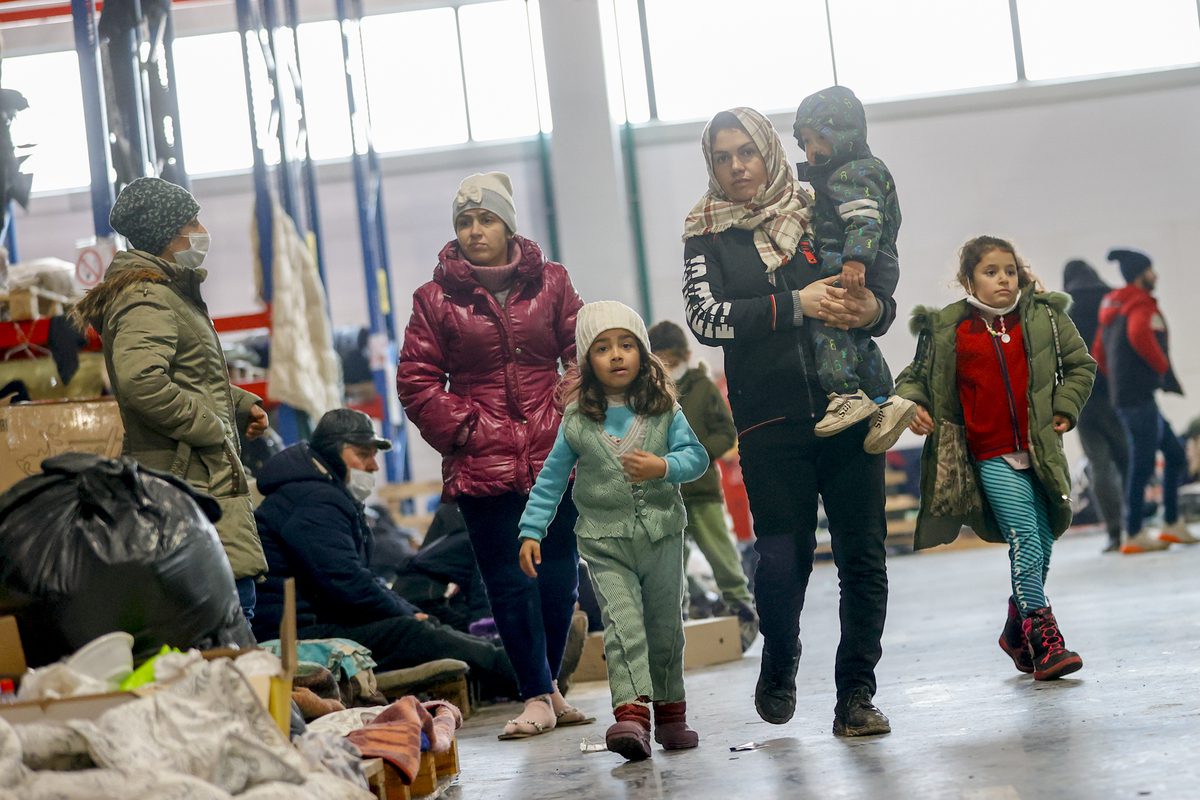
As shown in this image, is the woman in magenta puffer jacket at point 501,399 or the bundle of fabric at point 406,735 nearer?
the bundle of fabric at point 406,735

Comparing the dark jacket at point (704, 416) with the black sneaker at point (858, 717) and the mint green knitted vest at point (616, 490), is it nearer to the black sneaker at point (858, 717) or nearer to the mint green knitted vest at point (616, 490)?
the mint green knitted vest at point (616, 490)

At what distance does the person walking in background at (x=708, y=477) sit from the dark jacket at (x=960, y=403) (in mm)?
2304

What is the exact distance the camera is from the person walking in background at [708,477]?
6895 mm

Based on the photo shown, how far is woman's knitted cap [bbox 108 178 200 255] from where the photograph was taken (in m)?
3.85

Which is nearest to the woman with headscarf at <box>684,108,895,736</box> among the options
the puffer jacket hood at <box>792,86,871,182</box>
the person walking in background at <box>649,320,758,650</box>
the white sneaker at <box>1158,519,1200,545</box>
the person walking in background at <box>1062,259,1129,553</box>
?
the puffer jacket hood at <box>792,86,871,182</box>

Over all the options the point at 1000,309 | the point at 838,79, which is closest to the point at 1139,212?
the point at 838,79

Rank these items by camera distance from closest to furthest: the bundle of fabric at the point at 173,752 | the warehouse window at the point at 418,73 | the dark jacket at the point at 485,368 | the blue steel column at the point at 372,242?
the bundle of fabric at the point at 173,752, the dark jacket at the point at 485,368, the blue steel column at the point at 372,242, the warehouse window at the point at 418,73

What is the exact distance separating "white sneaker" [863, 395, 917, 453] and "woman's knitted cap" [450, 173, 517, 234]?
4.70 feet

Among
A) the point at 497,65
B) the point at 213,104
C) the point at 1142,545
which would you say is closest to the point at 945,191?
the point at 497,65

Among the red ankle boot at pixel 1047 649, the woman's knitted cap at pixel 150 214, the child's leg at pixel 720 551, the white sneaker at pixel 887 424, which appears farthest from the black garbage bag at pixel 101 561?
the child's leg at pixel 720 551

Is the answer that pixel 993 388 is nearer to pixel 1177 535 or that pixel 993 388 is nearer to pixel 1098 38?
pixel 1177 535

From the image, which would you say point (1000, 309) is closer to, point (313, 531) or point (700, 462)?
point (700, 462)

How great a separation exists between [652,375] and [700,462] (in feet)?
0.92

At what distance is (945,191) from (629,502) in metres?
12.4
